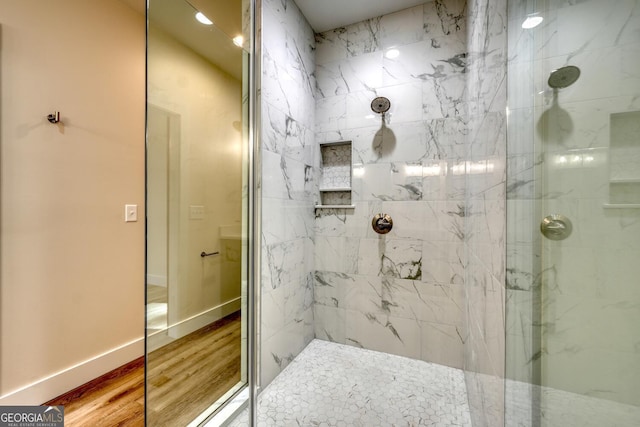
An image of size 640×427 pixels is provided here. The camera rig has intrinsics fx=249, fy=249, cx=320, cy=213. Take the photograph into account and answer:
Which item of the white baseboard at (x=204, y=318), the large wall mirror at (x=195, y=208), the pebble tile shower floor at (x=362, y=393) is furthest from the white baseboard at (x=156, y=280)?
the pebble tile shower floor at (x=362, y=393)

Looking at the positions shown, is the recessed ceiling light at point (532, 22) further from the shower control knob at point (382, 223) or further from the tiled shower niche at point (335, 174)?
the tiled shower niche at point (335, 174)

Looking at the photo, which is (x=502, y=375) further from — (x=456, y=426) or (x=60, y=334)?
(x=60, y=334)

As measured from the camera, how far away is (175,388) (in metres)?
1.25

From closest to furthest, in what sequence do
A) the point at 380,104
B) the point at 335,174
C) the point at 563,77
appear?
the point at 563,77 → the point at 380,104 → the point at 335,174

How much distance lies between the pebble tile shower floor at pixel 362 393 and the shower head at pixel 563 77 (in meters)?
1.65

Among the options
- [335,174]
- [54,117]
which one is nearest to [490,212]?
[335,174]

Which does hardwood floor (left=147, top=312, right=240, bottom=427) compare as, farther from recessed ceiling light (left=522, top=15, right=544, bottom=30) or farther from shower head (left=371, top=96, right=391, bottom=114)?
shower head (left=371, top=96, right=391, bottom=114)

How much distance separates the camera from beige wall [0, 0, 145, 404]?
1374 mm

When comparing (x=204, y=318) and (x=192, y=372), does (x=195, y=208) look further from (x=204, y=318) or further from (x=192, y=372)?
(x=192, y=372)

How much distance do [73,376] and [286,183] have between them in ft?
6.06

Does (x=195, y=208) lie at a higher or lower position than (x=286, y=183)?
lower

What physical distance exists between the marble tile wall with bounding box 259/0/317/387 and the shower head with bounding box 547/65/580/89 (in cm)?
139

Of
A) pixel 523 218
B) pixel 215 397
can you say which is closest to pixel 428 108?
pixel 523 218

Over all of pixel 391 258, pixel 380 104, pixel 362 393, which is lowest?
pixel 362 393
